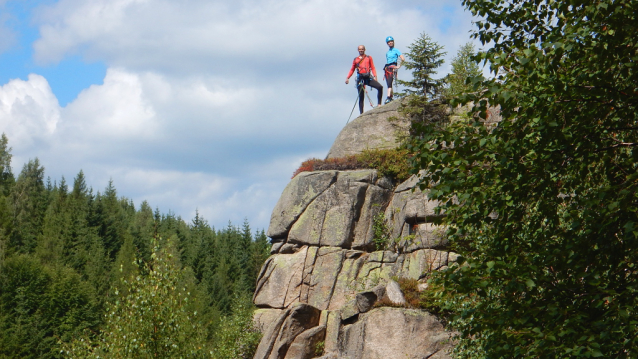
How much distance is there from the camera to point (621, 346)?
24.6 feet

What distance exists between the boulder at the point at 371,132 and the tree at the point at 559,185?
2001 centimetres

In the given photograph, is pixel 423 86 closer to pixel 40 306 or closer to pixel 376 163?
pixel 376 163

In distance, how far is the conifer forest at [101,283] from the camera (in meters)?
19.2

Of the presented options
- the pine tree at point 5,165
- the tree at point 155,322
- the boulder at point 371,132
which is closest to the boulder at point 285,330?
the tree at point 155,322

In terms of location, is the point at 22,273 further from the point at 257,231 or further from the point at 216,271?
the point at 257,231

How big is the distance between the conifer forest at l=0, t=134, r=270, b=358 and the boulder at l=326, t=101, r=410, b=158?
969 centimetres

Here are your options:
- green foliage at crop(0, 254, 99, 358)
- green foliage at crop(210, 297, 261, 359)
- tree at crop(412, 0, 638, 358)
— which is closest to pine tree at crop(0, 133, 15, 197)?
green foliage at crop(0, 254, 99, 358)

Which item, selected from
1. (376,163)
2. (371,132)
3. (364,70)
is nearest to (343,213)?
(376,163)

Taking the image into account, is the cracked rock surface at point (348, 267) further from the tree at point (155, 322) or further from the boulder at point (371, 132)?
the tree at point (155, 322)

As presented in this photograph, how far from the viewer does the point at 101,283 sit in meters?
66.9

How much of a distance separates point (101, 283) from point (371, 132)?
46191mm

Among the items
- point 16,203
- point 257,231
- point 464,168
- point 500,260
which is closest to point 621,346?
point 500,260

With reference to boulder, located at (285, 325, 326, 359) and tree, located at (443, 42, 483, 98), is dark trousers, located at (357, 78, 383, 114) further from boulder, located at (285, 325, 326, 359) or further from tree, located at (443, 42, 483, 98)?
boulder, located at (285, 325, 326, 359)

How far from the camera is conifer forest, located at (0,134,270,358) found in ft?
63.2
